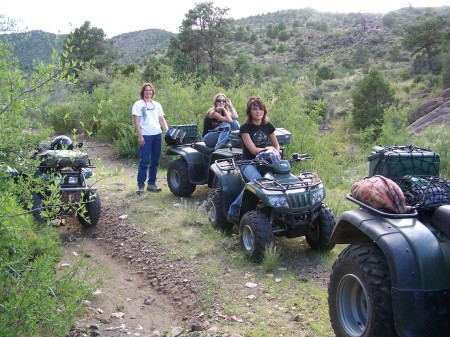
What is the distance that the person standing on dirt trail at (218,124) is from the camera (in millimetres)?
7830

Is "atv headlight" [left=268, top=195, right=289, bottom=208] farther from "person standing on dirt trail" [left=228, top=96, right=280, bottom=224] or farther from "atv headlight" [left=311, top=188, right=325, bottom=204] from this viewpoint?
"person standing on dirt trail" [left=228, top=96, right=280, bottom=224]

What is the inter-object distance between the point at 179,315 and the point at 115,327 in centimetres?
59

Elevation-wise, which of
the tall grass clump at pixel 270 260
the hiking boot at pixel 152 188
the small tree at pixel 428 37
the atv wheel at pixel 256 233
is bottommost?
the hiking boot at pixel 152 188

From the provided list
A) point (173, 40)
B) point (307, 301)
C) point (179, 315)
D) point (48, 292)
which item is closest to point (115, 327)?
point (179, 315)

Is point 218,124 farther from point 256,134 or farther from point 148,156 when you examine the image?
point 256,134

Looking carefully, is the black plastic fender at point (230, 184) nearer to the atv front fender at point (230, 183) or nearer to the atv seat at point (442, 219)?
the atv front fender at point (230, 183)

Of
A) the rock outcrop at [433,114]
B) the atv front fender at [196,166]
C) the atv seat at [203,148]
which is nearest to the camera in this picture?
the atv seat at [203,148]

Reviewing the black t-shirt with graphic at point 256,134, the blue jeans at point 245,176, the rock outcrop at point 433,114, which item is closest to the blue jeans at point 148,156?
the black t-shirt with graphic at point 256,134

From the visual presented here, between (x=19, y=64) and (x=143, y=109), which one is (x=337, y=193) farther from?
(x=19, y=64)

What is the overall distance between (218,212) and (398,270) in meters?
3.52

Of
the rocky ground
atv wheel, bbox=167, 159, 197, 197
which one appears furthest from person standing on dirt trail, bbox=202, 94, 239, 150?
the rocky ground

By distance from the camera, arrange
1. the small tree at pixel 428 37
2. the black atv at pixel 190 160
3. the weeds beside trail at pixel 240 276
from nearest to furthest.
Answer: the weeds beside trail at pixel 240 276 < the black atv at pixel 190 160 < the small tree at pixel 428 37

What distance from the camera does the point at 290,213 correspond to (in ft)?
17.0

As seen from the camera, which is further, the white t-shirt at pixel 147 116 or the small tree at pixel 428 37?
the small tree at pixel 428 37
